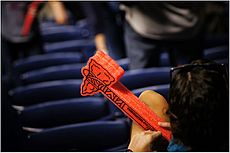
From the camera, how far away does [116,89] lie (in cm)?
76

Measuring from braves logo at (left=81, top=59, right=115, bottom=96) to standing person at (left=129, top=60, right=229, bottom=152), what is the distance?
4.3 inches

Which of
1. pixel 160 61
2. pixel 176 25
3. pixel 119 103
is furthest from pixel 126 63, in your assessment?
pixel 119 103

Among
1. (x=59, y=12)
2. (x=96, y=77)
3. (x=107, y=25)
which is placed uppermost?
(x=59, y=12)

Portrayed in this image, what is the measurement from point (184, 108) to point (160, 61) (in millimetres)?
1089

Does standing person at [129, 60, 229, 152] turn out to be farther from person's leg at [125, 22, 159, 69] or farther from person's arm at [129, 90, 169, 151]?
person's leg at [125, 22, 159, 69]

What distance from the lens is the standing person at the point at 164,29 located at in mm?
1524

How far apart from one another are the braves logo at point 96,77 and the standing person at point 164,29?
28.7 inches

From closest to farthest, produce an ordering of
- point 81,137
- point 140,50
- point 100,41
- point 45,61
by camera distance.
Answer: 1. point 81,137
2. point 140,50
3. point 100,41
4. point 45,61

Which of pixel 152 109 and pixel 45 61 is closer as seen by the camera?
pixel 152 109

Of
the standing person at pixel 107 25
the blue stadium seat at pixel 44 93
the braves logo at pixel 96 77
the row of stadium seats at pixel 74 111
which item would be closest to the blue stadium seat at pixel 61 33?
the standing person at pixel 107 25

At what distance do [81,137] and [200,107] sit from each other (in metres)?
0.63

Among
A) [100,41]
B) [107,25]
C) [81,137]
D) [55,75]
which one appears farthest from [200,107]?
[107,25]

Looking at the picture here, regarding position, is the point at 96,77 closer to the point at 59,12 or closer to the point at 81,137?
the point at 81,137

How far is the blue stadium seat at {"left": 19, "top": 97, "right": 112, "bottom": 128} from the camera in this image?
145 cm
